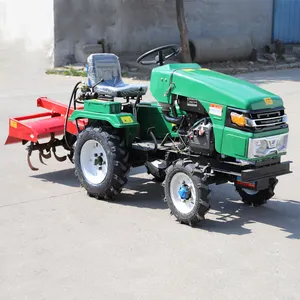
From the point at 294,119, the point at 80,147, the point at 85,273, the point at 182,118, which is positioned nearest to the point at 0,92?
the point at 294,119

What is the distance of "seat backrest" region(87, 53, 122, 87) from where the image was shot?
7.46 meters

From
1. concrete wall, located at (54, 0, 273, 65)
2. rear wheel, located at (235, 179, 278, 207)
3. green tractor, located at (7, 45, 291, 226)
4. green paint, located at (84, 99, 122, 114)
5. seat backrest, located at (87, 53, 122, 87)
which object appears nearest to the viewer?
green tractor, located at (7, 45, 291, 226)

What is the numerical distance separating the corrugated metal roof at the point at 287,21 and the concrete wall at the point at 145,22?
334mm

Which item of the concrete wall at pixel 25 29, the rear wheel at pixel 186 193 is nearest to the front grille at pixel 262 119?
the rear wheel at pixel 186 193

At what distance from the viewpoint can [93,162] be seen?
22.9 feet

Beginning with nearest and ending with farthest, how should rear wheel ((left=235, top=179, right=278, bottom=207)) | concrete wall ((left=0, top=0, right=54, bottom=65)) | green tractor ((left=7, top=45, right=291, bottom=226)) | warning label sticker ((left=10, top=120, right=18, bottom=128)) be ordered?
green tractor ((left=7, top=45, right=291, bottom=226)) → rear wheel ((left=235, top=179, right=278, bottom=207)) → warning label sticker ((left=10, top=120, right=18, bottom=128)) → concrete wall ((left=0, top=0, right=54, bottom=65))

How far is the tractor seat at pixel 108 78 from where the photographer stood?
23.6 ft

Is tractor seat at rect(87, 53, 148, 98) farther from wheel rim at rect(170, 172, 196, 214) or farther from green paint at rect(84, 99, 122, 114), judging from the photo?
wheel rim at rect(170, 172, 196, 214)

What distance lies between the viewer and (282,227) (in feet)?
19.9

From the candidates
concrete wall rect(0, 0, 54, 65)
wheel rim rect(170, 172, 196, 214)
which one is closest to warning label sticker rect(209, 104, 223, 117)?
wheel rim rect(170, 172, 196, 214)

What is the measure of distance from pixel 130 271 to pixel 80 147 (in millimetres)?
2284

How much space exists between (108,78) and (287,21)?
655 inches

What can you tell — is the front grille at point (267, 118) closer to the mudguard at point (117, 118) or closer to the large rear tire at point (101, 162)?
the mudguard at point (117, 118)

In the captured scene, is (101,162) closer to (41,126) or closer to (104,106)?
(104,106)
